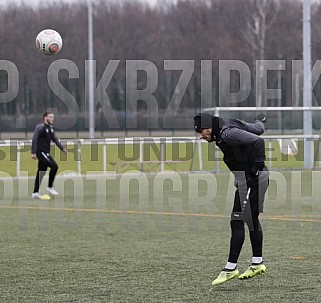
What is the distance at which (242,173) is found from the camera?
29.5ft

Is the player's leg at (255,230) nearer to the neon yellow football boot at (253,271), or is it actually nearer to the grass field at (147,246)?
the neon yellow football boot at (253,271)

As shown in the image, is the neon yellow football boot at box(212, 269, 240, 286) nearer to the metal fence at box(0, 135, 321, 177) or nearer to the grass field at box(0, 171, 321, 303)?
the grass field at box(0, 171, 321, 303)

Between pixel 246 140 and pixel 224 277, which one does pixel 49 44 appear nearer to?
pixel 246 140

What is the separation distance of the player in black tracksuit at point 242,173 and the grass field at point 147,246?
0.24 metres

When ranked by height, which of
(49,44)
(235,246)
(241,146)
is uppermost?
(49,44)

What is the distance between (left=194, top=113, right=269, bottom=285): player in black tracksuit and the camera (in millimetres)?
8625

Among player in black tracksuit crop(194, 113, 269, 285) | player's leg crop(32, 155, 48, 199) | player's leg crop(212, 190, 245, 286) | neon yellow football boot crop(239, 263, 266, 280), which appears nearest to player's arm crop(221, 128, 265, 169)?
player in black tracksuit crop(194, 113, 269, 285)

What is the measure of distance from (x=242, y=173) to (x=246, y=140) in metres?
0.44

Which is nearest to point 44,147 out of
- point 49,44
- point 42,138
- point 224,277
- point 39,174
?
point 42,138

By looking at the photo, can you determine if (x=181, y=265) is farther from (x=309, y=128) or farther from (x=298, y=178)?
(x=309, y=128)

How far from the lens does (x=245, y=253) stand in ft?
35.2

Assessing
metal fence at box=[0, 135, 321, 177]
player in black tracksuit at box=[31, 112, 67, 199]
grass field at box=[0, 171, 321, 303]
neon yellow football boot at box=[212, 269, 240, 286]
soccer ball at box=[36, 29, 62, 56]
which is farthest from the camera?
metal fence at box=[0, 135, 321, 177]

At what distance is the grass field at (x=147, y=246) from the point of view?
839 centimetres

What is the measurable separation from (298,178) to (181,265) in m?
14.0
